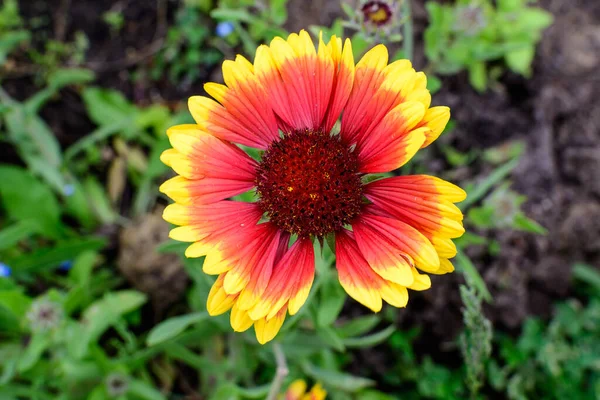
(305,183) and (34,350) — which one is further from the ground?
(305,183)

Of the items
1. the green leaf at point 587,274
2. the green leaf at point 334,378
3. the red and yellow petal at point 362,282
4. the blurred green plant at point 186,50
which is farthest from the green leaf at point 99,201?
the green leaf at point 587,274

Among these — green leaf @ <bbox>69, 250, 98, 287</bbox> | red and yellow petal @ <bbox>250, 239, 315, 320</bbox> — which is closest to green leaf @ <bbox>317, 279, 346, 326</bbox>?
red and yellow petal @ <bbox>250, 239, 315, 320</bbox>

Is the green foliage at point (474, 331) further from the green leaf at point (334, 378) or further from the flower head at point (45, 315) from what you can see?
the flower head at point (45, 315)

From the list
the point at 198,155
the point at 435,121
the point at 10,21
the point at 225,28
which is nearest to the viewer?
the point at 435,121

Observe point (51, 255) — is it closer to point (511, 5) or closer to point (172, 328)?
point (172, 328)

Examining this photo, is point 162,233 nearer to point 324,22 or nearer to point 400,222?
point 324,22

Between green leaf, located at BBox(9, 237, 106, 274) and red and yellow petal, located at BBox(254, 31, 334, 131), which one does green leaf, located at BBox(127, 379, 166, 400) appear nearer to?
green leaf, located at BBox(9, 237, 106, 274)

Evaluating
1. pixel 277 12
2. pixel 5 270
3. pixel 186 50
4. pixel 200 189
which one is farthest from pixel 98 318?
pixel 186 50
